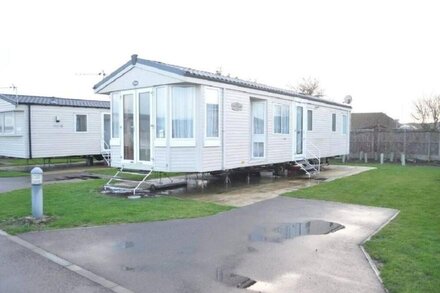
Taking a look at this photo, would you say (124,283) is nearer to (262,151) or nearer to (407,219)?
(407,219)

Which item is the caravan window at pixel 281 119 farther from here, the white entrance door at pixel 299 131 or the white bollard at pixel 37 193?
the white bollard at pixel 37 193

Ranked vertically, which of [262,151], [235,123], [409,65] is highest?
[409,65]

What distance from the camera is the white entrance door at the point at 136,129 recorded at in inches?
428

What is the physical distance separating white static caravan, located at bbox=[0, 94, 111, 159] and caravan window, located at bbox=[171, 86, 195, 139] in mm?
9493

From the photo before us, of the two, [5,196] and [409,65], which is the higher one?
[409,65]

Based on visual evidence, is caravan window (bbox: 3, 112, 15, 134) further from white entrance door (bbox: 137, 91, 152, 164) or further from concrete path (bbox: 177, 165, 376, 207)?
concrete path (bbox: 177, 165, 376, 207)

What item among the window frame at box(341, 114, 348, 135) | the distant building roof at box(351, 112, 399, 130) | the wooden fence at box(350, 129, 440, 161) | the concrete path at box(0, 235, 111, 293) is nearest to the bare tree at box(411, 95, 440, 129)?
the distant building roof at box(351, 112, 399, 130)

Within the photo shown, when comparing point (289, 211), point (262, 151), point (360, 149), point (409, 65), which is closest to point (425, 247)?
point (289, 211)

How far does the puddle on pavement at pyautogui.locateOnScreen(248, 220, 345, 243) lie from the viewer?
6176mm

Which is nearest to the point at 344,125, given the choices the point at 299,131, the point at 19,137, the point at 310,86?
the point at 299,131

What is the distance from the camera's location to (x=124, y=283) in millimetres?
4297

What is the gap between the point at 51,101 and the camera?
18.0m

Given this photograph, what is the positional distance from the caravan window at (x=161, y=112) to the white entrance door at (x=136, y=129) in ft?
0.94

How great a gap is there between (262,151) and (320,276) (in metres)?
8.58
